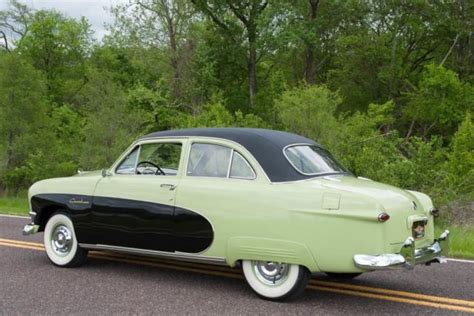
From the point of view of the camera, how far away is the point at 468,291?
6.09m

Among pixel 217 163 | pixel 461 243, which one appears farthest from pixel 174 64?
pixel 217 163

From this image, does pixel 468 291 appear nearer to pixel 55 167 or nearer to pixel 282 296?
pixel 282 296

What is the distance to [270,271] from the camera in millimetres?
5797

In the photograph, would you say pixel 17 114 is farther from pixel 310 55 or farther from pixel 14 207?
pixel 310 55

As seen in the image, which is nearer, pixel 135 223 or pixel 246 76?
pixel 135 223

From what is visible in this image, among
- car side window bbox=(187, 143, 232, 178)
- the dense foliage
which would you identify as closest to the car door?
car side window bbox=(187, 143, 232, 178)

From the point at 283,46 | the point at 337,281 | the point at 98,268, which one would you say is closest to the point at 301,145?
the point at 337,281

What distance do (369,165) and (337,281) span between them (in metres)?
7.92

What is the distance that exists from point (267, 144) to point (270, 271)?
51.5 inches

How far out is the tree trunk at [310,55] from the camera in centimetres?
3862

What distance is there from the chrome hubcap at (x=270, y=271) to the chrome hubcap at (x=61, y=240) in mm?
2769

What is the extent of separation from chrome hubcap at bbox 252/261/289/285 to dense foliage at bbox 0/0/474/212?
53.5 feet

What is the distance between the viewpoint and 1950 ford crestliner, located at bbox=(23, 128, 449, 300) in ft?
17.5

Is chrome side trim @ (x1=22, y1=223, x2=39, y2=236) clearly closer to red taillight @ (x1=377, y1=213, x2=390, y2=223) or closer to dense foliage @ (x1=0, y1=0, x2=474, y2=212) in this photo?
red taillight @ (x1=377, y1=213, x2=390, y2=223)
